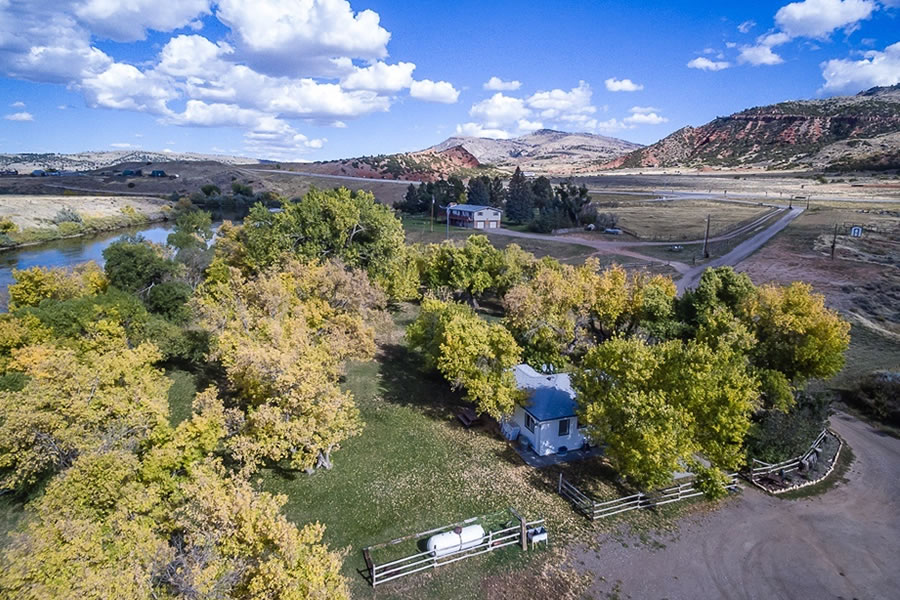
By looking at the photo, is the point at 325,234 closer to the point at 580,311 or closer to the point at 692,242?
the point at 580,311

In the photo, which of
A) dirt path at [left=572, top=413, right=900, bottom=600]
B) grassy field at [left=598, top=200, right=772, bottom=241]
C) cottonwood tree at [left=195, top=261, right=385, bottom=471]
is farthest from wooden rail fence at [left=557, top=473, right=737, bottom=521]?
grassy field at [left=598, top=200, right=772, bottom=241]

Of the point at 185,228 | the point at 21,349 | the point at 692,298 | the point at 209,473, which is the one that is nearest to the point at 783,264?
the point at 692,298

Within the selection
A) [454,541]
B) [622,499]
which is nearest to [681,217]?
[622,499]

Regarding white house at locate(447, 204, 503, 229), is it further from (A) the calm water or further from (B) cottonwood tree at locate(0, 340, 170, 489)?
(B) cottonwood tree at locate(0, 340, 170, 489)

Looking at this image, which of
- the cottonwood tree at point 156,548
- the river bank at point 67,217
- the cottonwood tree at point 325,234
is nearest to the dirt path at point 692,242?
the cottonwood tree at point 325,234

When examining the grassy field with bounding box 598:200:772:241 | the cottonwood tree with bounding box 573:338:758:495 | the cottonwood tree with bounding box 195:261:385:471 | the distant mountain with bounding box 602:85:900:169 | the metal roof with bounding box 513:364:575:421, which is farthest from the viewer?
the distant mountain with bounding box 602:85:900:169

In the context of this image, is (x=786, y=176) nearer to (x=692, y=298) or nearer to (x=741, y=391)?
(x=692, y=298)
